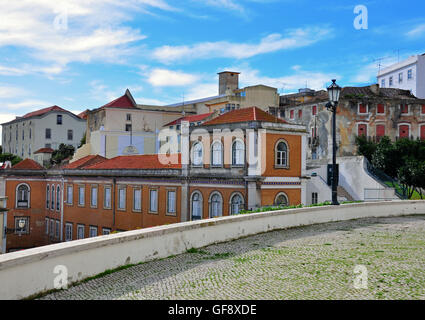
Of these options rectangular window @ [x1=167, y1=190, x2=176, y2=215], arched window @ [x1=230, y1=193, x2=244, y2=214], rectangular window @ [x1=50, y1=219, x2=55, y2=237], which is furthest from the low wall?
rectangular window @ [x1=50, y1=219, x2=55, y2=237]

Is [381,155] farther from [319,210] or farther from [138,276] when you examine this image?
[138,276]

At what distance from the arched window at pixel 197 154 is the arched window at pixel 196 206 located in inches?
74.0

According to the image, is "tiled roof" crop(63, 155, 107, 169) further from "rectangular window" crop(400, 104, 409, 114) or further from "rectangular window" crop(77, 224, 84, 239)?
"rectangular window" crop(400, 104, 409, 114)

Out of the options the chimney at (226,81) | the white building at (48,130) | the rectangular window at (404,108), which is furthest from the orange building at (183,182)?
the white building at (48,130)

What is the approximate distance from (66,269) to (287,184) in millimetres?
22742

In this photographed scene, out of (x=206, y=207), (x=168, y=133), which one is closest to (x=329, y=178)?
(x=206, y=207)

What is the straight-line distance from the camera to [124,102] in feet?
211

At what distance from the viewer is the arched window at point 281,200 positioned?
29.3m

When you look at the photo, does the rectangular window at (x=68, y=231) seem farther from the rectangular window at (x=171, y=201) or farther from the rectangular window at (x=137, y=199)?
the rectangular window at (x=171, y=201)

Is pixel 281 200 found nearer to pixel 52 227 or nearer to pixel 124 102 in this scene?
pixel 52 227

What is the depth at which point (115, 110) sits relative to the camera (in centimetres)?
6191

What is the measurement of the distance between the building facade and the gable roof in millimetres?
22461

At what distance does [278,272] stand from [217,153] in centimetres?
2142
